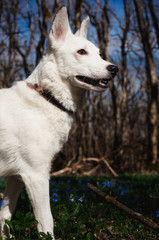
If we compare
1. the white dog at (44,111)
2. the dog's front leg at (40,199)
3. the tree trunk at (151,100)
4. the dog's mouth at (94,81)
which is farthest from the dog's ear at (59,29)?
the tree trunk at (151,100)

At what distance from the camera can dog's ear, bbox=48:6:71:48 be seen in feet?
9.38

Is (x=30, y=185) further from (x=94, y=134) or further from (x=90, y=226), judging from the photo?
(x=94, y=134)

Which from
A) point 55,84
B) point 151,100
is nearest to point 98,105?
point 151,100

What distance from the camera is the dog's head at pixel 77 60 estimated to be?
2785mm

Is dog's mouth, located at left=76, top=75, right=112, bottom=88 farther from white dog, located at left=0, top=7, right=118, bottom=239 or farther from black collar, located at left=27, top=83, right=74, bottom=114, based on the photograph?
black collar, located at left=27, top=83, right=74, bottom=114

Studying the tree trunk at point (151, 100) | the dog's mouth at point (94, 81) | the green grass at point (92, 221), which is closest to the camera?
the green grass at point (92, 221)

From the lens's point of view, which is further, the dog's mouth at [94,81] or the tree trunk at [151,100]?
the tree trunk at [151,100]

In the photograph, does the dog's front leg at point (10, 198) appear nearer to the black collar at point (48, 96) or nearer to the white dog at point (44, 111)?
the white dog at point (44, 111)

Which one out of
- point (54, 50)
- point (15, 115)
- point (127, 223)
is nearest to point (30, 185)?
point (15, 115)

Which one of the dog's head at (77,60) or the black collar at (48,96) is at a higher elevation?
the dog's head at (77,60)

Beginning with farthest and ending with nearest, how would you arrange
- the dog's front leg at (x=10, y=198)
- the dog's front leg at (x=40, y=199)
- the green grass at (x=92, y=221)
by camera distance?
1. the dog's front leg at (x=10, y=198)
2. the green grass at (x=92, y=221)
3. the dog's front leg at (x=40, y=199)

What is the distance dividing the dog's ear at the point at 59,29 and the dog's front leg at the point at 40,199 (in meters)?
1.64

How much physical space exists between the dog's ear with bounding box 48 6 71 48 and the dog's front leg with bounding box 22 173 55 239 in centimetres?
164

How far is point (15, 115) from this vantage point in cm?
250
